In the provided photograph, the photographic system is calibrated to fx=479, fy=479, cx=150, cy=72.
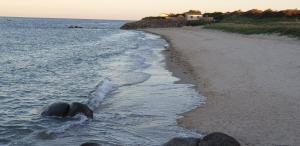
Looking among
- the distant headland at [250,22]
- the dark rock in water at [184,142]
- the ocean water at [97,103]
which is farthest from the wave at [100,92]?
the distant headland at [250,22]

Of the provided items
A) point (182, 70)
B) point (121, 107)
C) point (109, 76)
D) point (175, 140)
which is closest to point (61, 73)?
point (109, 76)

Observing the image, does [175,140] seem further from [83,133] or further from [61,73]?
[61,73]

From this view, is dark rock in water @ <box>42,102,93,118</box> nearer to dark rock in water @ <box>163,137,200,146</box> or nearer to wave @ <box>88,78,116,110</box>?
wave @ <box>88,78,116,110</box>

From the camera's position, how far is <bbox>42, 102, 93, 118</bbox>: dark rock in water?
1283cm

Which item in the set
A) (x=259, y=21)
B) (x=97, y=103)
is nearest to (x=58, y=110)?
(x=97, y=103)

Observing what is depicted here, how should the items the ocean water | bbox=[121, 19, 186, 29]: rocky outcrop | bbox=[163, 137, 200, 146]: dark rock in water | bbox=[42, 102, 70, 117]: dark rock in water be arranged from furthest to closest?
1. bbox=[121, 19, 186, 29]: rocky outcrop
2. bbox=[42, 102, 70, 117]: dark rock in water
3. the ocean water
4. bbox=[163, 137, 200, 146]: dark rock in water

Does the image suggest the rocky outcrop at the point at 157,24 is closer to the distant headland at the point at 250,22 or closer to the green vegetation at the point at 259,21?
the distant headland at the point at 250,22

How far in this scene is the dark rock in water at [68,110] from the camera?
12831mm

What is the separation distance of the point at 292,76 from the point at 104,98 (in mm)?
7055

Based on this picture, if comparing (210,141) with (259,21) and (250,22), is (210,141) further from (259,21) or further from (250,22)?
(259,21)

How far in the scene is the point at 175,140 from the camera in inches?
360

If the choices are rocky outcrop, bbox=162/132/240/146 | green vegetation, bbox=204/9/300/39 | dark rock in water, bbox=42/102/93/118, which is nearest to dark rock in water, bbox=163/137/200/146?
rocky outcrop, bbox=162/132/240/146

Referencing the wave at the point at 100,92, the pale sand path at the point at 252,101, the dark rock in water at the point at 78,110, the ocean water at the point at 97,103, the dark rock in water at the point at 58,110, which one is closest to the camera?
the pale sand path at the point at 252,101

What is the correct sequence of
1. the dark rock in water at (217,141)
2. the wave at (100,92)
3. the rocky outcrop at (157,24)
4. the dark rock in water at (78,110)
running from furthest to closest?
1. the rocky outcrop at (157,24)
2. the wave at (100,92)
3. the dark rock in water at (78,110)
4. the dark rock in water at (217,141)
